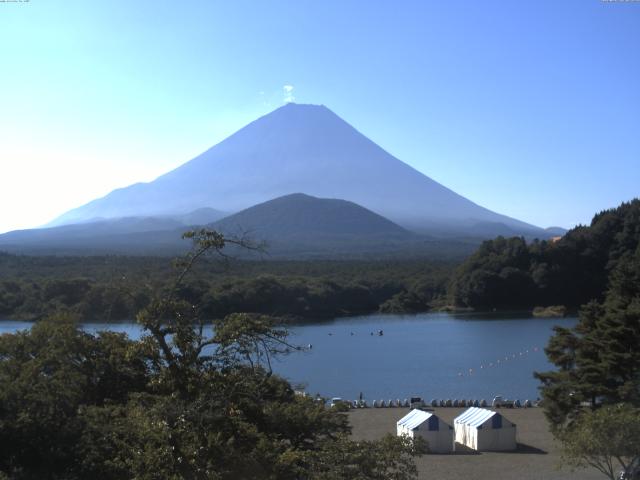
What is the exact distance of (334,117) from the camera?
369 feet

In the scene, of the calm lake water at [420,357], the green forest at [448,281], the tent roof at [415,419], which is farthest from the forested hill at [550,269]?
the tent roof at [415,419]

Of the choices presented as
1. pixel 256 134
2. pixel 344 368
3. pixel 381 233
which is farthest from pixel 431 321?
pixel 256 134

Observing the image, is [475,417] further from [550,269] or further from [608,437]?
[550,269]

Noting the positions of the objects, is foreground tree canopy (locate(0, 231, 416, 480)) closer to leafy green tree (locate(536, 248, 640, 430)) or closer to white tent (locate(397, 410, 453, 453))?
white tent (locate(397, 410, 453, 453))

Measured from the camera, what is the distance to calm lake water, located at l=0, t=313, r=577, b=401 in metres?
16.8

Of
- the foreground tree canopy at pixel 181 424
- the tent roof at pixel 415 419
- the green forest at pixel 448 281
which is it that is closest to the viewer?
the foreground tree canopy at pixel 181 424

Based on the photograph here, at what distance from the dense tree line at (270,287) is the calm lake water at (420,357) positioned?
167 centimetres

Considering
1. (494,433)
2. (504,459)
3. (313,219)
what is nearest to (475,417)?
(494,433)

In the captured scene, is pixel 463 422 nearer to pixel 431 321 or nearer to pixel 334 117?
pixel 431 321

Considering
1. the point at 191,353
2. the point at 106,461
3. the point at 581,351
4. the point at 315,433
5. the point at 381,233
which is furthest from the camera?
the point at 381,233

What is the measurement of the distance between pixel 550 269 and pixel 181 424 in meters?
31.3

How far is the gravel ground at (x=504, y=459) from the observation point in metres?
9.06

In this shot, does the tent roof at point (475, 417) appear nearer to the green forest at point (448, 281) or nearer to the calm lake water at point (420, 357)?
the calm lake water at point (420, 357)

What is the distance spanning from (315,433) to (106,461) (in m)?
1.88
